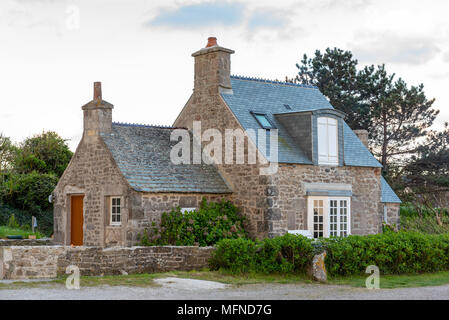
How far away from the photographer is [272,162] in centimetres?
2048

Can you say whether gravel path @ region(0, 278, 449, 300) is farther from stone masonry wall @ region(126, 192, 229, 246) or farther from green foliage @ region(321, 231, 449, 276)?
stone masonry wall @ region(126, 192, 229, 246)

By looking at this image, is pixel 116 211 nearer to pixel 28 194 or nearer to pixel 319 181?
pixel 319 181

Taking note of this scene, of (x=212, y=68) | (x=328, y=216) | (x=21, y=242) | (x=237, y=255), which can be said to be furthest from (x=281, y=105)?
(x=21, y=242)

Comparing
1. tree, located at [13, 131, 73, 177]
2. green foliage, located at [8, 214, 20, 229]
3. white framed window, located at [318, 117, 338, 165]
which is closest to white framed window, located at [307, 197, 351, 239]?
white framed window, located at [318, 117, 338, 165]

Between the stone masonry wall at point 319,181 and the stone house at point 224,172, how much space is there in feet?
0.11

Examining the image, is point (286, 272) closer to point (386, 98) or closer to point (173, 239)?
point (173, 239)

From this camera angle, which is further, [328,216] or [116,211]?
[328,216]

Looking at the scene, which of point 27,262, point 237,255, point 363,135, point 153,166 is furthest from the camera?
point 363,135

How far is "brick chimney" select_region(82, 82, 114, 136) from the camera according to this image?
68.7 feet

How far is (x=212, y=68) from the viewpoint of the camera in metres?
22.5

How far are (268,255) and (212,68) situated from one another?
846cm

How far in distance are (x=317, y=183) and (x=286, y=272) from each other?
20.8 feet
